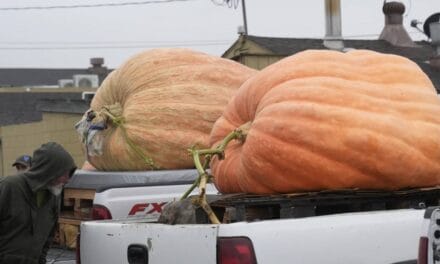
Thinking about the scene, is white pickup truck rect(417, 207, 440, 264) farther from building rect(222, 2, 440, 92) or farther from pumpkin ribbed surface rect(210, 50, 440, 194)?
building rect(222, 2, 440, 92)

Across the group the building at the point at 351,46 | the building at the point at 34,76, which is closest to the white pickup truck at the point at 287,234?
the building at the point at 351,46

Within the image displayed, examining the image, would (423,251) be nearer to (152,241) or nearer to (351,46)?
(152,241)

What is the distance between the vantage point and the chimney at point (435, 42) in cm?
1781

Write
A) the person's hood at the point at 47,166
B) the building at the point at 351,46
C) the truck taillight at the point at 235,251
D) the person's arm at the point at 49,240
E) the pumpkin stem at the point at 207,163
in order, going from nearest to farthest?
1. the truck taillight at the point at 235,251
2. the pumpkin stem at the point at 207,163
3. the person's hood at the point at 47,166
4. the person's arm at the point at 49,240
5. the building at the point at 351,46

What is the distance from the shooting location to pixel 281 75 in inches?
168

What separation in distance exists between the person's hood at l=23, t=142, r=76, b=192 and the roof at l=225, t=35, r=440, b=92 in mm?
10258

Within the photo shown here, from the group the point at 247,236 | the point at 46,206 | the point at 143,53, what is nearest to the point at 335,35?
the point at 143,53

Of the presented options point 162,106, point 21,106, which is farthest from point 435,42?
point 21,106

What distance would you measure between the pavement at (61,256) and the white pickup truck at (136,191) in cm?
61

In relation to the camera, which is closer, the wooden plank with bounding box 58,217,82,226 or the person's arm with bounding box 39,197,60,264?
the person's arm with bounding box 39,197,60,264

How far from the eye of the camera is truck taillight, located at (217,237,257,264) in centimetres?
320

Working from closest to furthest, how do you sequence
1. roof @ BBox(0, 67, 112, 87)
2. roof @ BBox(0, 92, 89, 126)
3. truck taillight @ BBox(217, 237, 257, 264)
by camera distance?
truck taillight @ BBox(217, 237, 257, 264) < roof @ BBox(0, 92, 89, 126) < roof @ BBox(0, 67, 112, 87)

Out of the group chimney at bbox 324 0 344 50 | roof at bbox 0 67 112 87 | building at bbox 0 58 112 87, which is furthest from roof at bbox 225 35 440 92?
roof at bbox 0 67 112 87

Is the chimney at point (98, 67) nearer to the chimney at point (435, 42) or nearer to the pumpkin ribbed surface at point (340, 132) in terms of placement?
the chimney at point (435, 42)
